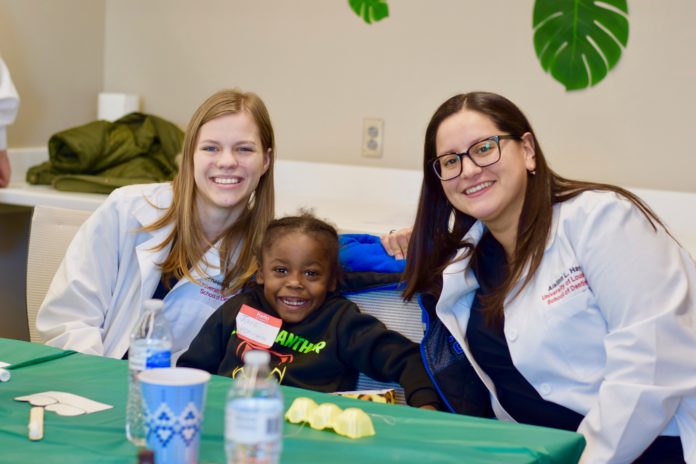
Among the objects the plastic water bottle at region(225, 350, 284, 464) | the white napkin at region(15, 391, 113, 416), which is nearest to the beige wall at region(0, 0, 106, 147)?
the white napkin at region(15, 391, 113, 416)

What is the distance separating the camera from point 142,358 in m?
1.41

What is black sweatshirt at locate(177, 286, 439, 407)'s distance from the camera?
2.14 meters

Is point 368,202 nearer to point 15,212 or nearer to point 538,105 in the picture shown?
point 538,105

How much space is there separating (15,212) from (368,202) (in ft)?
4.96

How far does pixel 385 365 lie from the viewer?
7.02 feet

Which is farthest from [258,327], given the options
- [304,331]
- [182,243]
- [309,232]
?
[182,243]

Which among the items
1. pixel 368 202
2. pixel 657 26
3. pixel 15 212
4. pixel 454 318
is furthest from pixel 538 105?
pixel 15 212

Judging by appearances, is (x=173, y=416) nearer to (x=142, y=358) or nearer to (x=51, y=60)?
(x=142, y=358)

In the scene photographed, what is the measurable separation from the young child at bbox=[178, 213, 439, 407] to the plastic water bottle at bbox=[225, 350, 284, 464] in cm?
96

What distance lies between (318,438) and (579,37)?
245 cm

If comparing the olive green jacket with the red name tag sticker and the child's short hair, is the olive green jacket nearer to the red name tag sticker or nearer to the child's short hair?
the child's short hair

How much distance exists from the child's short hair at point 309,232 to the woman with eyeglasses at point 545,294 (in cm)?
22

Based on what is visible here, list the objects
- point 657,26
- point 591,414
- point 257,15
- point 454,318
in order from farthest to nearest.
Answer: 1. point 257,15
2. point 657,26
3. point 454,318
4. point 591,414

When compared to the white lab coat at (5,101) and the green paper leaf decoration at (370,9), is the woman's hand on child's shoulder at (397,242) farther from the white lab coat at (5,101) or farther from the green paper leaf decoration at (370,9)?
the white lab coat at (5,101)
